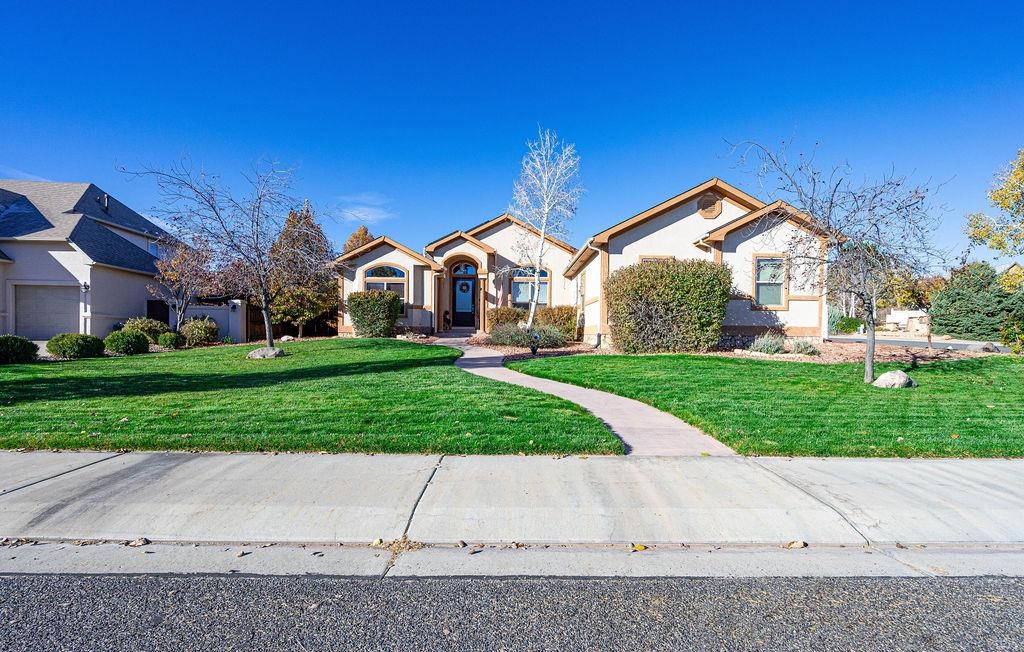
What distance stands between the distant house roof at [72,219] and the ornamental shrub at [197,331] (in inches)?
191

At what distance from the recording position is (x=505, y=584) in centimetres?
326

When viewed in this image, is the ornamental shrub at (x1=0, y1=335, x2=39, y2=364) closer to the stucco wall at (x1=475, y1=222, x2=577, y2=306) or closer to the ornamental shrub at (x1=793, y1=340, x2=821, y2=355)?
the stucco wall at (x1=475, y1=222, x2=577, y2=306)

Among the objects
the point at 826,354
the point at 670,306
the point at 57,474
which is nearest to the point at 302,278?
the point at 670,306

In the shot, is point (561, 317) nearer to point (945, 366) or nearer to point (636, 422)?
point (945, 366)

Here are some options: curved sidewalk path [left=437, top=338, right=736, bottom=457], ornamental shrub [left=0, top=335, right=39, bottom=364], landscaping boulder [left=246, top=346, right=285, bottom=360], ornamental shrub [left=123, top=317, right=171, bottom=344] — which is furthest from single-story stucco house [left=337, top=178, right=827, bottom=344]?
ornamental shrub [left=0, top=335, right=39, bottom=364]

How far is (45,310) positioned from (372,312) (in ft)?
→ 42.3

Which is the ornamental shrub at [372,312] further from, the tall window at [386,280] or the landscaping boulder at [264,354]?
the landscaping boulder at [264,354]

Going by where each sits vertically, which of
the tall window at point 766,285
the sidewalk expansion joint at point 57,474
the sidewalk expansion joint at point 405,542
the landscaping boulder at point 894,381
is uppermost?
the tall window at point 766,285

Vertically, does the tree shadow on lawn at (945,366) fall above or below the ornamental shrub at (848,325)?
below

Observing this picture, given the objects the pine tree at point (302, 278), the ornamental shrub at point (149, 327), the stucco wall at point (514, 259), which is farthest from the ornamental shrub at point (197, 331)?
the stucco wall at point (514, 259)

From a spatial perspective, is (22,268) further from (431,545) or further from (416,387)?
(431,545)

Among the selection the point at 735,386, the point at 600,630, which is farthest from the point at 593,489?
the point at 735,386

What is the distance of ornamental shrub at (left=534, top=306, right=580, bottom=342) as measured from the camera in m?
21.2

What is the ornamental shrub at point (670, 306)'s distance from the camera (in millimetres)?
14547
